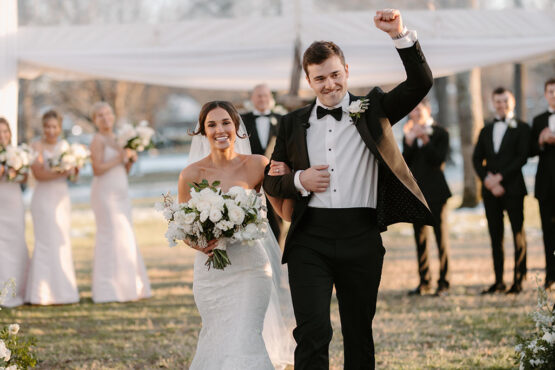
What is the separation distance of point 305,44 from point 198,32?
1.31m

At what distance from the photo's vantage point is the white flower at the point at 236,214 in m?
4.54

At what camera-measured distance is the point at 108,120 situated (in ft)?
30.6

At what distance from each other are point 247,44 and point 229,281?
4.32m

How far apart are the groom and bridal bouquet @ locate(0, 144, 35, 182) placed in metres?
5.35

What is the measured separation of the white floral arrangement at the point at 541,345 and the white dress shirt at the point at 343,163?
1.16 meters

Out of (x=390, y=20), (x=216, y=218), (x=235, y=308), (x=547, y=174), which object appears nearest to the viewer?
(x=390, y=20)

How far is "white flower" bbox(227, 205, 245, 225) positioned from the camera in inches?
179

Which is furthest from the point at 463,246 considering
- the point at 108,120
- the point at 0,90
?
the point at 0,90

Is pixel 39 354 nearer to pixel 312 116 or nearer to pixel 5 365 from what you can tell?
pixel 5 365

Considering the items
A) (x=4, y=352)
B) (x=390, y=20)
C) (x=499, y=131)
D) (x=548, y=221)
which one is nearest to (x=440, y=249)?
(x=548, y=221)

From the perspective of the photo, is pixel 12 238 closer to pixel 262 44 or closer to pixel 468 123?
pixel 262 44

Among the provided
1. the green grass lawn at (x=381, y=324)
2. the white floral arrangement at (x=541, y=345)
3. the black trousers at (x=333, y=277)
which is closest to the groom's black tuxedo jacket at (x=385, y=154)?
the black trousers at (x=333, y=277)

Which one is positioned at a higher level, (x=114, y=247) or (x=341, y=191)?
(x=341, y=191)

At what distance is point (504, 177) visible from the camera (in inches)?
343
